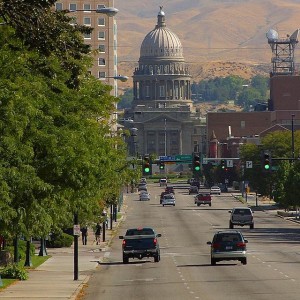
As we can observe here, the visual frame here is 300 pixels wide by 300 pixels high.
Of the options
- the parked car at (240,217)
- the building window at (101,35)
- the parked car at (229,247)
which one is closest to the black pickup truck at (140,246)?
the parked car at (229,247)

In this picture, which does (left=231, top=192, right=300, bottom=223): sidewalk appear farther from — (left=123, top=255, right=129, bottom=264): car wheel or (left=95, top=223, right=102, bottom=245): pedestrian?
(left=123, top=255, right=129, bottom=264): car wheel

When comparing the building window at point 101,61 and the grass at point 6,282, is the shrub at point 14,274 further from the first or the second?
the building window at point 101,61

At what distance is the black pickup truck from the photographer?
6112cm

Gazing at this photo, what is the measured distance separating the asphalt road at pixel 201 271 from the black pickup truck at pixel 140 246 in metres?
0.45

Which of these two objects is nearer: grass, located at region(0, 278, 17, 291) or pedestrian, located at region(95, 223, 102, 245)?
grass, located at region(0, 278, 17, 291)

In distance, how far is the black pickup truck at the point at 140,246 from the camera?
61.1 m

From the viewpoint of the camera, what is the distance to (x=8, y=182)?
121 feet

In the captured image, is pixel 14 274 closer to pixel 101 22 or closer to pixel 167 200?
pixel 167 200

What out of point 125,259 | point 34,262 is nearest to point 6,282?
point 34,262

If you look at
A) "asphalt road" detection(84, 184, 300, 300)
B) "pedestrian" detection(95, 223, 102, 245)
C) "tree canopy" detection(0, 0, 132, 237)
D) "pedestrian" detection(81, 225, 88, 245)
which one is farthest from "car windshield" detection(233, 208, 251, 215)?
"tree canopy" detection(0, 0, 132, 237)

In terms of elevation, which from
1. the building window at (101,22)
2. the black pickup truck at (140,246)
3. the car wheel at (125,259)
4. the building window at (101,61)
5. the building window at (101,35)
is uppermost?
the building window at (101,22)

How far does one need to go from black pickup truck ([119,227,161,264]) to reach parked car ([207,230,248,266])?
3832 millimetres

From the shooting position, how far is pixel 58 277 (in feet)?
170

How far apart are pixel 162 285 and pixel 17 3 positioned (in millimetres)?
21312
